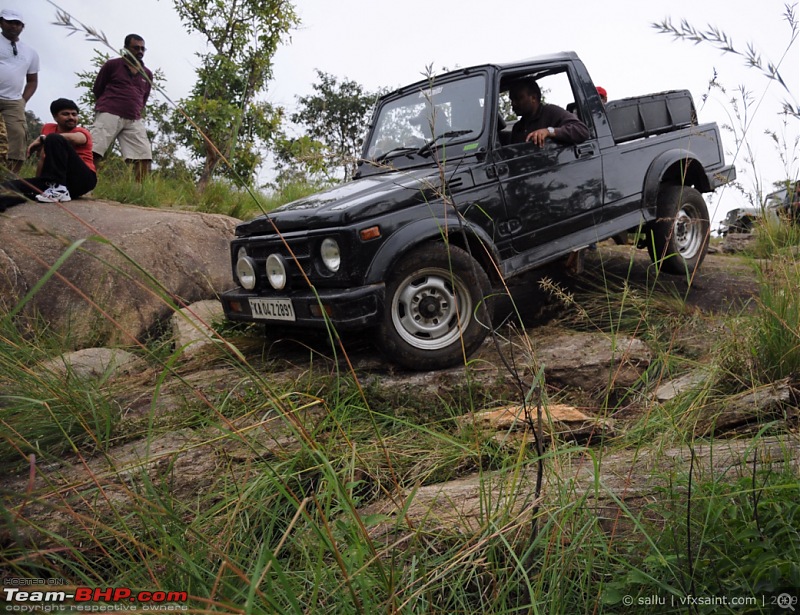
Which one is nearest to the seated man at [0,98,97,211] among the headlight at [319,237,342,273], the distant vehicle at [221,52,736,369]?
the distant vehicle at [221,52,736,369]

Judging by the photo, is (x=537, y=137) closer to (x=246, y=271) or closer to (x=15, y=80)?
(x=246, y=271)

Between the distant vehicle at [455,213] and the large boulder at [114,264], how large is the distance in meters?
1.35

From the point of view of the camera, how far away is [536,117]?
454 cm

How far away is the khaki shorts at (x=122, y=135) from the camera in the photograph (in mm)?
6770

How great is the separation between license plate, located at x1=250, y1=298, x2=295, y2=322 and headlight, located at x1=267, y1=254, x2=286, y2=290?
0.10 meters

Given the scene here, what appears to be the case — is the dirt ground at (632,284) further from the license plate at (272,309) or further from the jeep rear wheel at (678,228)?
the license plate at (272,309)

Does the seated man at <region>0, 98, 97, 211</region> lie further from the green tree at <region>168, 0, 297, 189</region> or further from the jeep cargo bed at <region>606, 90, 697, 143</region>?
the jeep cargo bed at <region>606, 90, 697, 143</region>

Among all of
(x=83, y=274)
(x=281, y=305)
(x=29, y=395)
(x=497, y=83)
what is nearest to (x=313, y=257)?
(x=281, y=305)

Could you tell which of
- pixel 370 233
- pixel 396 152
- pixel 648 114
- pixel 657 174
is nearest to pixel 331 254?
pixel 370 233

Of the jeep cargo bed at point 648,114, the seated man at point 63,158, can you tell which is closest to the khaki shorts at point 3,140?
the seated man at point 63,158

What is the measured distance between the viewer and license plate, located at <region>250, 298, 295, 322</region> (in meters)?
3.36

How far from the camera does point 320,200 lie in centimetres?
366

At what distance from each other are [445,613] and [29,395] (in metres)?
2.15

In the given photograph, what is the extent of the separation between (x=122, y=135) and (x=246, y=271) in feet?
14.8
